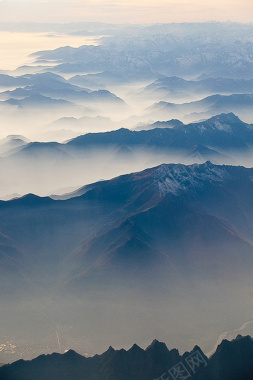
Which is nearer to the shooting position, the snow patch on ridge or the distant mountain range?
the distant mountain range

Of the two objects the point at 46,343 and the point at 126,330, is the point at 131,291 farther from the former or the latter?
the point at 46,343

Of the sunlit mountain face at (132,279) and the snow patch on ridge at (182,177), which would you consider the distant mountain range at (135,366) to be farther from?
the snow patch on ridge at (182,177)

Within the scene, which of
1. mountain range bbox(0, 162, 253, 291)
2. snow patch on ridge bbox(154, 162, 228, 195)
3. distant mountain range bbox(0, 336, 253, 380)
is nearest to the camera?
distant mountain range bbox(0, 336, 253, 380)

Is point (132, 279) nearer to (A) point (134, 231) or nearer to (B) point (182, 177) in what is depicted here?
(A) point (134, 231)

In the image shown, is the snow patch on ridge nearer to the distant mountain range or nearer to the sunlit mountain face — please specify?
the sunlit mountain face

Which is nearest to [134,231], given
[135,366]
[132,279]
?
[132,279]

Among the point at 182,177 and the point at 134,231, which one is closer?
the point at 134,231

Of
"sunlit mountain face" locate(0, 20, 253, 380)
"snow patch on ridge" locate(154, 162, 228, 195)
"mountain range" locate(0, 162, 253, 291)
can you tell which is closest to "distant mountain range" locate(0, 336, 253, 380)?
"sunlit mountain face" locate(0, 20, 253, 380)

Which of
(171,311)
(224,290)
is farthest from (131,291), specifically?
(224,290)

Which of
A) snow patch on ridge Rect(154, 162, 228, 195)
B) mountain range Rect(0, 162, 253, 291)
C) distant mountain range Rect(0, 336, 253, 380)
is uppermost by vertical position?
snow patch on ridge Rect(154, 162, 228, 195)
